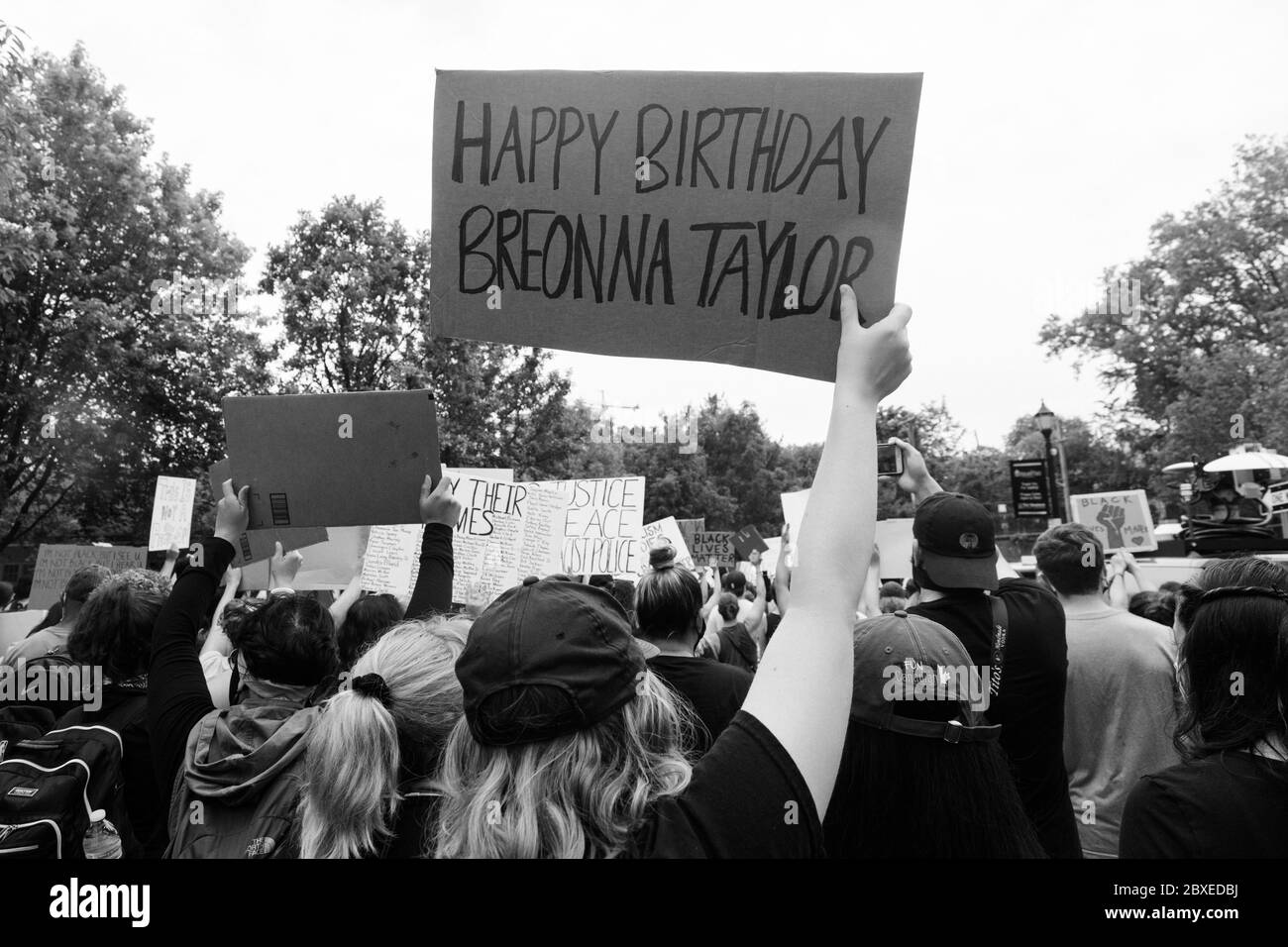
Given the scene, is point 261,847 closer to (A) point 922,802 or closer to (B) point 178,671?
(B) point 178,671

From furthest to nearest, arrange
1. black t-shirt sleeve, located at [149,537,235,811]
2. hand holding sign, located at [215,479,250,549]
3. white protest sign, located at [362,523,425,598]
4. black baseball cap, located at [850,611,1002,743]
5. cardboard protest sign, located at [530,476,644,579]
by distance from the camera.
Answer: cardboard protest sign, located at [530,476,644,579], white protest sign, located at [362,523,425,598], hand holding sign, located at [215,479,250,549], black t-shirt sleeve, located at [149,537,235,811], black baseball cap, located at [850,611,1002,743]

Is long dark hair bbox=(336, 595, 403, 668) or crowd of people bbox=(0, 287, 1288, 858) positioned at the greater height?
crowd of people bbox=(0, 287, 1288, 858)

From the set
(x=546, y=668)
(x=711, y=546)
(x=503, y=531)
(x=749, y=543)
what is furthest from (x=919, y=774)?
(x=711, y=546)

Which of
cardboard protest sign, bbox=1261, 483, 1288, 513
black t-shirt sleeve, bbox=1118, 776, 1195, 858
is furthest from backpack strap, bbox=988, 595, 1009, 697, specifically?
cardboard protest sign, bbox=1261, 483, 1288, 513

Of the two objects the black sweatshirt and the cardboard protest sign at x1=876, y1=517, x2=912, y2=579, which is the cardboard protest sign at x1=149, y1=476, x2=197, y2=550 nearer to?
the cardboard protest sign at x1=876, y1=517, x2=912, y2=579

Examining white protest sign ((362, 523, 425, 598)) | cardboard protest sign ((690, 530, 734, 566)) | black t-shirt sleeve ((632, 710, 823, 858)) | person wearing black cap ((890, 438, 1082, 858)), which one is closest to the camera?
black t-shirt sleeve ((632, 710, 823, 858))

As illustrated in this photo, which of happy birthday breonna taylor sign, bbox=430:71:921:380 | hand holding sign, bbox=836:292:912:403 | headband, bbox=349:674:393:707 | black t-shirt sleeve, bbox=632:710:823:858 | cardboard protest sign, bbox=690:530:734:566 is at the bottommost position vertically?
cardboard protest sign, bbox=690:530:734:566

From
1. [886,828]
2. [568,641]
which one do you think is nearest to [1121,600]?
[886,828]

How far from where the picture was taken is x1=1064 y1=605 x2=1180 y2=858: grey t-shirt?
3.68 metres

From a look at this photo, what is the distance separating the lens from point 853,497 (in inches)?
58.2

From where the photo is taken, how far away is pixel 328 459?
316cm

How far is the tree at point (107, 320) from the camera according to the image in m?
19.2

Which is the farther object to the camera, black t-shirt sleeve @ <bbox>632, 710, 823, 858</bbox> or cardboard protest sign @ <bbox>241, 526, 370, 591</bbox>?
cardboard protest sign @ <bbox>241, 526, 370, 591</bbox>
